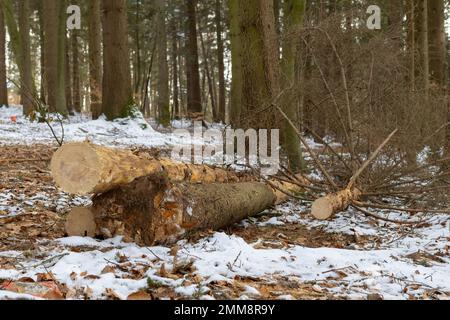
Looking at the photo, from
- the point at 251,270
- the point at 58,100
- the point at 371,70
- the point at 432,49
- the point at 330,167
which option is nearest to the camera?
the point at 251,270

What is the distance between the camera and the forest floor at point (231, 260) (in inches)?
116

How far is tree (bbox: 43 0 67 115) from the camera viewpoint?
1402cm

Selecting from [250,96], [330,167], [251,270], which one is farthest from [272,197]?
[251,270]

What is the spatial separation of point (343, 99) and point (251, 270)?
3.97m

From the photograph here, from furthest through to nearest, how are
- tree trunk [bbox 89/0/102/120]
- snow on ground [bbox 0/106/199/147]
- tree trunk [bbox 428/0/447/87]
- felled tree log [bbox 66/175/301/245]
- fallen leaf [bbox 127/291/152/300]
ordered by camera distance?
tree trunk [bbox 89/0/102/120] → tree trunk [bbox 428/0/447/87] → snow on ground [bbox 0/106/199/147] → felled tree log [bbox 66/175/301/245] → fallen leaf [bbox 127/291/152/300]

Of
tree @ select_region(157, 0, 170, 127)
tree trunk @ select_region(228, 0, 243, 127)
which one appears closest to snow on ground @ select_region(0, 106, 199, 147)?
tree trunk @ select_region(228, 0, 243, 127)

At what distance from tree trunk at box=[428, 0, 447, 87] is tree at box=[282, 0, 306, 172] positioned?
465 cm

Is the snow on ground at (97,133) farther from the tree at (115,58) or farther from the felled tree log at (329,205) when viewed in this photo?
the felled tree log at (329,205)

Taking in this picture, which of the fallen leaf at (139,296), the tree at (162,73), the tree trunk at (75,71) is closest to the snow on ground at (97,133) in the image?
the tree at (162,73)

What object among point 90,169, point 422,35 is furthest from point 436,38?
point 90,169

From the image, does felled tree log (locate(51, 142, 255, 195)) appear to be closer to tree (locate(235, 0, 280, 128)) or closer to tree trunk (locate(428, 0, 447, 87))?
tree (locate(235, 0, 280, 128))

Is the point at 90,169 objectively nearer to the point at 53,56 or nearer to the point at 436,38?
the point at 436,38
